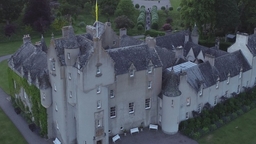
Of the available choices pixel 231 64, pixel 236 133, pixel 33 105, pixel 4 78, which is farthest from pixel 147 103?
pixel 4 78

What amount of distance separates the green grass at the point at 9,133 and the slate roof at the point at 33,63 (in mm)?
8570

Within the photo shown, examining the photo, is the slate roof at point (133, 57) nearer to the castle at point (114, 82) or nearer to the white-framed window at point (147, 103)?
the castle at point (114, 82)

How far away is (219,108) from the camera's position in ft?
199

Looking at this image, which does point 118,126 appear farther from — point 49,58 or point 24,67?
point 24,67

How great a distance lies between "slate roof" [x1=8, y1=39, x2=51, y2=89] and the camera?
5222cm

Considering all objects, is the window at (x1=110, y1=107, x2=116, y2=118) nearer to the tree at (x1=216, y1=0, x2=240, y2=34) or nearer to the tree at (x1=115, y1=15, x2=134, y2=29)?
the tree at (x1=216, y1=0, x2=240, y2=34)

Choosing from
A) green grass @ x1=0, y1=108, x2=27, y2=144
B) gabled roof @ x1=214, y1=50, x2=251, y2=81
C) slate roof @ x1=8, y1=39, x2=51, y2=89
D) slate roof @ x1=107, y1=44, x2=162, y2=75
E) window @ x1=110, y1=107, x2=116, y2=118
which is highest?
slate roof @ x1=107, y1=44, x2=162, y2=75

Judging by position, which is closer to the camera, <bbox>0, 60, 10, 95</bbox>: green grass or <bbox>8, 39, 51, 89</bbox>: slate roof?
<bbox>8, 39, 51, 89</bbox>: slate roof

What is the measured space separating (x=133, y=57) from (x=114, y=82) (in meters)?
5.57

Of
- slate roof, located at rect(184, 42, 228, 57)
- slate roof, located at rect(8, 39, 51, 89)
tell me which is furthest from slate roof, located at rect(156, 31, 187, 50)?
slate roof, located at rect(8, 39, 51, 89)

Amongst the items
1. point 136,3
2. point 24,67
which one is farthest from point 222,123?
point 136,3

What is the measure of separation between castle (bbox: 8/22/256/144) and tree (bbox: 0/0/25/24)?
41199 mm

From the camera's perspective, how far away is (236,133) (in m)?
55.8

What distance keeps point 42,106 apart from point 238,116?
3361 cm
